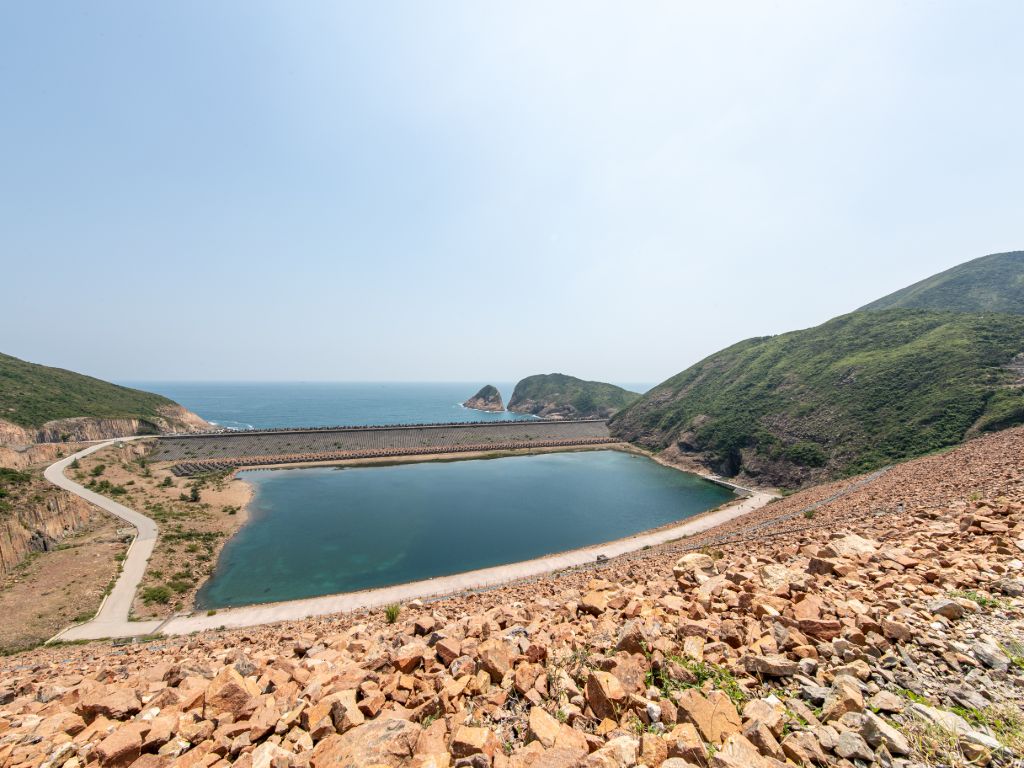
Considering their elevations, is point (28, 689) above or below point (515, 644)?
below

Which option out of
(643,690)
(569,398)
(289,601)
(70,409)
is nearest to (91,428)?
(70,409)

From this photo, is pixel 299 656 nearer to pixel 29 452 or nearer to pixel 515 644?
pixel 515 644

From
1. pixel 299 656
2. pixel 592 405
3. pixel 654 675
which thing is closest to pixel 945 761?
pixel 654 675

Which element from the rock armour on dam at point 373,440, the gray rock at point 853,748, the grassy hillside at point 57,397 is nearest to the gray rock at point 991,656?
the gray rock at point 853,748

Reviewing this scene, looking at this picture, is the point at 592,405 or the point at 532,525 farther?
the point at 592,405

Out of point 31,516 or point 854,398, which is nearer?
point 31,516

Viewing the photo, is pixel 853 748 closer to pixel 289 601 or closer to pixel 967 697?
pixel 967 697
